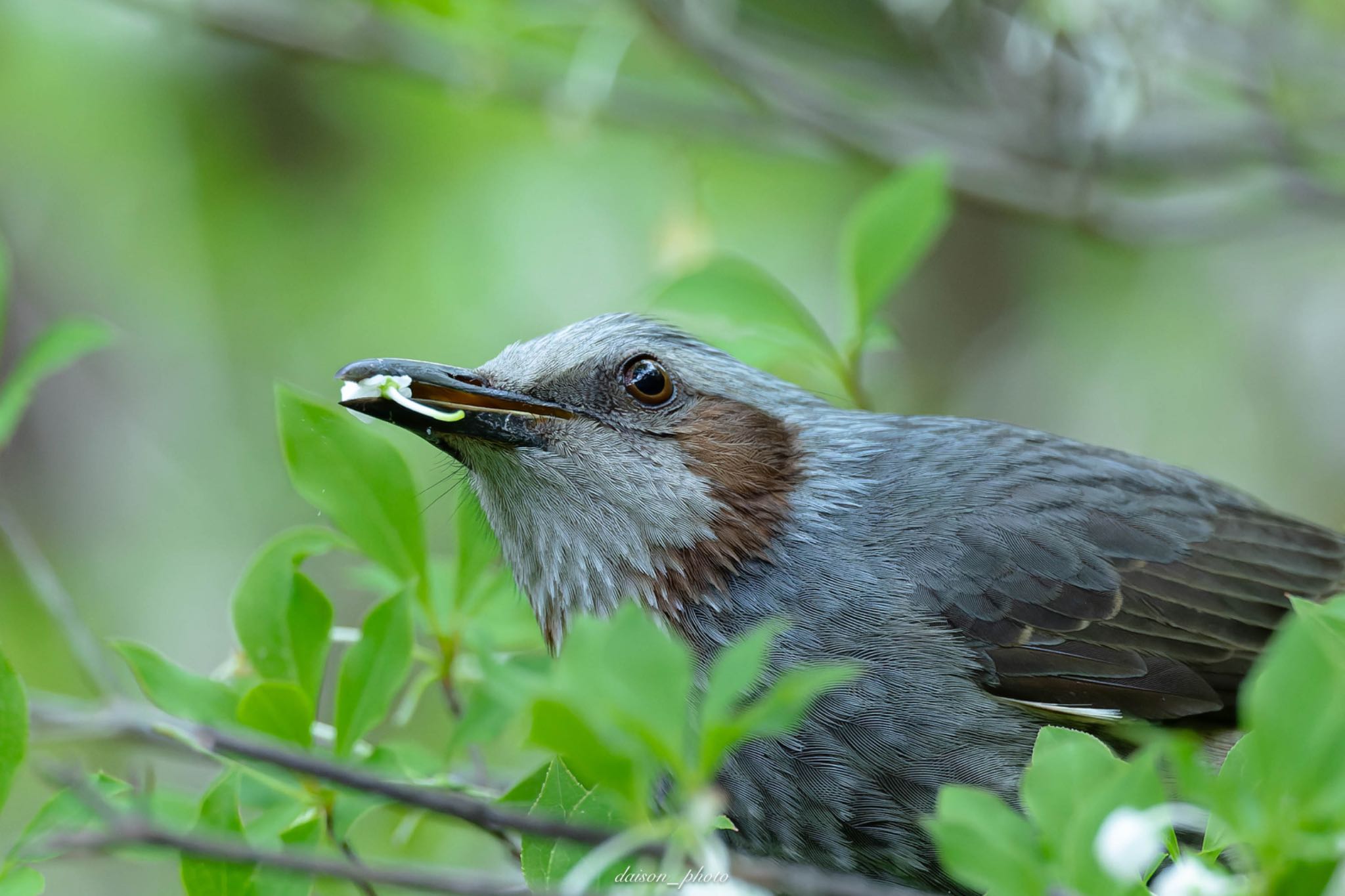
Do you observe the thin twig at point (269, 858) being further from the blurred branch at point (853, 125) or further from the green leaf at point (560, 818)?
the blurred branch at point (853, 125)

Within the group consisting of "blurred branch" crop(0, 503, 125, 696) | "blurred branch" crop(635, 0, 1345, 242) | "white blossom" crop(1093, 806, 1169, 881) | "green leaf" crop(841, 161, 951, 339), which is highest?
"blurred branch" crop(635, 0, 1345, 242)

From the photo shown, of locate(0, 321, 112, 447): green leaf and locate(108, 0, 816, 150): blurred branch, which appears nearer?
locate(0, 321, 112, 447): green leaf

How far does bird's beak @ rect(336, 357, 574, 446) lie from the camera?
2885mm

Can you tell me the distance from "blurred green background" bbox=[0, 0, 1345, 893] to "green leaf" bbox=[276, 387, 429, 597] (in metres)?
3.34

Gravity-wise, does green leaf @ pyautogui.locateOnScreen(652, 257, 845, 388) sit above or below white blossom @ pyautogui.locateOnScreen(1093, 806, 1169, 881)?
above

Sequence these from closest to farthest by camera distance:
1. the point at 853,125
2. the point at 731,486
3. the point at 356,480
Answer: the point at 356,480
the point at 731,486
the point at 853,125

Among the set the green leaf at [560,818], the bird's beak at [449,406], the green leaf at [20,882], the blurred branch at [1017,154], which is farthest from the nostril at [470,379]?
the blurred branch at [1017,154]

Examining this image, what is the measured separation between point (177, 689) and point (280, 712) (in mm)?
334

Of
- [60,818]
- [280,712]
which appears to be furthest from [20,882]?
[280,712]

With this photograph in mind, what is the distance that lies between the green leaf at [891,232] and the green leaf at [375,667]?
159 centimetres

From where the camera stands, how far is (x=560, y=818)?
2107 mm

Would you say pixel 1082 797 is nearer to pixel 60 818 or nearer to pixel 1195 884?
pixel 1195 884

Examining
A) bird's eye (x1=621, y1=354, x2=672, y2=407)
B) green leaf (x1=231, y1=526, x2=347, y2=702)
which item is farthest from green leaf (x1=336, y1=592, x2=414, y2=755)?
bird's eye (x1=621, y1=354, x2=672, y2=407)

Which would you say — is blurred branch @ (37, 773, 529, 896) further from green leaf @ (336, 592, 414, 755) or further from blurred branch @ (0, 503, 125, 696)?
blurred branch @ (0, 503, 125, 696)
